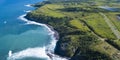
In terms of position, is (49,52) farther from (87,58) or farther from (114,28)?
(114,28)

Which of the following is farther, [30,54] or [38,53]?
[38,53]

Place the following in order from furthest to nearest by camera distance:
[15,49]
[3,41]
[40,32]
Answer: [40,32], [3,41], [15,49]

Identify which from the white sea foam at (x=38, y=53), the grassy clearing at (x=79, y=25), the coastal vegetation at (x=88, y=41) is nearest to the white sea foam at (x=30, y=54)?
the white sea foam at (x=38, y=53)

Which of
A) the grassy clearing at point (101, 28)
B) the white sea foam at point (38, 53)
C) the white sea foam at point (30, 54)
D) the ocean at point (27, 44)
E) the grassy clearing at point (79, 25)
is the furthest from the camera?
the grassy clearing at point (79, 25)

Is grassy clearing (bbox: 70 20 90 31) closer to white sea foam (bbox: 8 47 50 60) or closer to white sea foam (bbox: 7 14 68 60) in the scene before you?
white sea foam (bbox: 7 14 68 60)

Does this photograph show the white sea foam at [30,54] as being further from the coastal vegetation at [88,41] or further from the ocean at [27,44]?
the coastal vegetation at [88,41]

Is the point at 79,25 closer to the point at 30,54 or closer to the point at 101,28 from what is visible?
the point at 101,28

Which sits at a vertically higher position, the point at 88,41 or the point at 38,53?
the point at 88,41

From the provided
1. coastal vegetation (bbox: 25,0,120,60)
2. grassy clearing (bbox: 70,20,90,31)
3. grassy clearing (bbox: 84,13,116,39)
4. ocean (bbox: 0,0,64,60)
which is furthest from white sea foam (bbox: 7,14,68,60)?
grassy clearing (bbox: 84,13,116,39)

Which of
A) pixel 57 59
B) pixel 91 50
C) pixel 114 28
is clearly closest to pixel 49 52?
pixel 57 59

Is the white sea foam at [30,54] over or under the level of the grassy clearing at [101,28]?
under

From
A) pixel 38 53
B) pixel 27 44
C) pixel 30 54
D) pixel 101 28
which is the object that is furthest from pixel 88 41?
pixel 27 44
